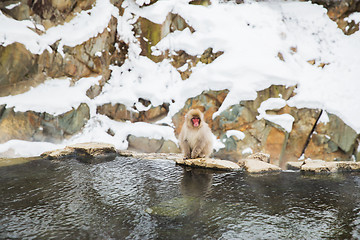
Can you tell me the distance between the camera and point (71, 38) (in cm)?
842

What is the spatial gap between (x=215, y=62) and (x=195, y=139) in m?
5.11

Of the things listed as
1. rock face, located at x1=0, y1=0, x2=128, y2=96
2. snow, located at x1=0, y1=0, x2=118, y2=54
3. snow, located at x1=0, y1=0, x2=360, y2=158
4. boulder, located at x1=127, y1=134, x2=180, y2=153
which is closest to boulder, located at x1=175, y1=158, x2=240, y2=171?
boulder, located at x1=127, y1=134, x2=180, y2=153

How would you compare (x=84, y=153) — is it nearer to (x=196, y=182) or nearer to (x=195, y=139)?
(x=195, y=139)

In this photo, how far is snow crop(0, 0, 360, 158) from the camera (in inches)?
311

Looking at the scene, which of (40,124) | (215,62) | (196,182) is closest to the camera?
(196,182)

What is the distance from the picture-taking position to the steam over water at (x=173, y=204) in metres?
2.35

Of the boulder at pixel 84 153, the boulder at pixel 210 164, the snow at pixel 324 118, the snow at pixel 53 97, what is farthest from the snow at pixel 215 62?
the boulder at pixel 210 164

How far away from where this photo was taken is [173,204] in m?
2.93

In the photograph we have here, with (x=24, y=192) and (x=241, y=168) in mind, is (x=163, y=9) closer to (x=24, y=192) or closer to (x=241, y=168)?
(x=241, y=168)

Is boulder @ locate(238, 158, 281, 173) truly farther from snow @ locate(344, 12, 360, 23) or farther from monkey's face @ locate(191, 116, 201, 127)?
snow @ locate(344, 12, 360, 23)

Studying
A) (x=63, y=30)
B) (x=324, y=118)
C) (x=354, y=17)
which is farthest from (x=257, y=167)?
(x=354, y=17)

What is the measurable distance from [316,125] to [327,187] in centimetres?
513

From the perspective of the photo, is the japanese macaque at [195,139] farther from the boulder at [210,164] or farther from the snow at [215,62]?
the snow at [215,62]

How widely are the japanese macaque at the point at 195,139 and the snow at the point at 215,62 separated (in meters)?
3.24
